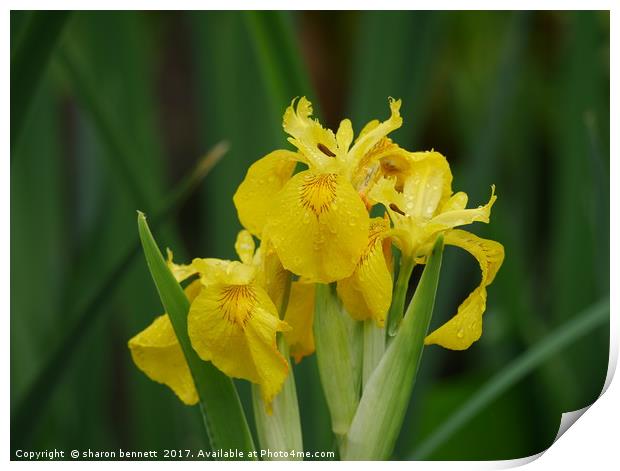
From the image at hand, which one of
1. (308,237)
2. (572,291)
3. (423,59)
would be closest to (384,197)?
(308,237)

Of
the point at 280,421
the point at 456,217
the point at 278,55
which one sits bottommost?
the point at 280,421

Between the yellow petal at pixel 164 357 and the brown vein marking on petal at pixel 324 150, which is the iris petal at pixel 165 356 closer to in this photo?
the yellow petal at pixel 164 357

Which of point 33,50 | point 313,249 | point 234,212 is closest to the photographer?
point 313,249

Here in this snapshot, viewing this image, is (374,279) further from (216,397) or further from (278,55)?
(278,55)

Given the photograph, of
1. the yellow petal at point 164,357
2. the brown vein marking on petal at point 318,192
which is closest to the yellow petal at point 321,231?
the brown vein marking on petal at point 318,192

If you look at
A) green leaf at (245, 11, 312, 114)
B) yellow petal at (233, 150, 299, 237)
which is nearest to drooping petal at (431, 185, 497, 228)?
yellow petal at (233, 150, 299, 237)

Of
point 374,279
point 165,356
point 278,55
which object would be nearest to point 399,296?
point 374,279

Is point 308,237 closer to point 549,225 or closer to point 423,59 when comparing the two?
point 423,59
